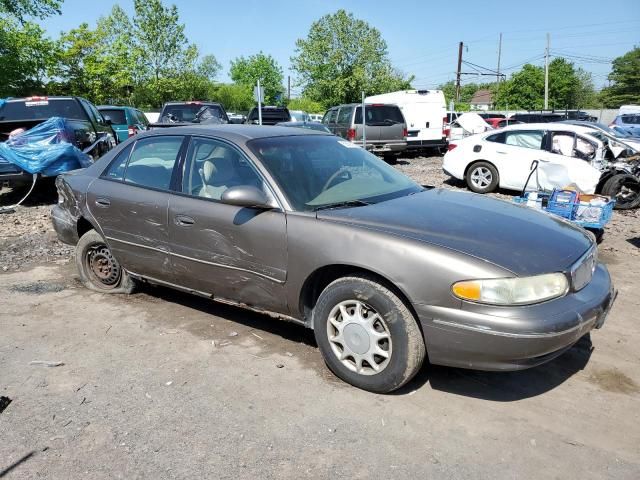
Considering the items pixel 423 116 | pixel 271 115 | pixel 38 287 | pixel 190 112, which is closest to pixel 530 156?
pixel 38 287

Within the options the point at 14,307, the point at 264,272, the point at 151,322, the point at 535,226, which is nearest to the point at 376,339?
the point at 264,272

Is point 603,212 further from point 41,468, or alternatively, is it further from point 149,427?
Result: point 41,468

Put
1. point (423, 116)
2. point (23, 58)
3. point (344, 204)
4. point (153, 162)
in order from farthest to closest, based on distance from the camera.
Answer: point (23, 58) < point (423, 116) < point (153, 162) < point (344, 204)

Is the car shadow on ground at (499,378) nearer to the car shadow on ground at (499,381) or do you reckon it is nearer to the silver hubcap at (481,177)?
the car shadow on ground at (499,381)

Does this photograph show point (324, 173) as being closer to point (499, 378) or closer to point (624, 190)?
point (499, 378)

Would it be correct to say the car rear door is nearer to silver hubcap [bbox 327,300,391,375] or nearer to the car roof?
the car roof

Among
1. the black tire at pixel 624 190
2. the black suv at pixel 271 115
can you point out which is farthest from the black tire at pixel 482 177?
the black suv at pixel 271 115

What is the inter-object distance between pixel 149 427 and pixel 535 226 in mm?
2707

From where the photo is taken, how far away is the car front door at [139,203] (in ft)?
13.8

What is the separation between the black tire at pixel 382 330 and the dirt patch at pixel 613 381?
1287mm

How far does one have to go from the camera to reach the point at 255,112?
1822cm

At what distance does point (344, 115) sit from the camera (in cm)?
1608

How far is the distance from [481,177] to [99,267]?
8.09m

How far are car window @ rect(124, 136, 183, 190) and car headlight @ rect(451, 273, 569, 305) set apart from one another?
251 centimetres
